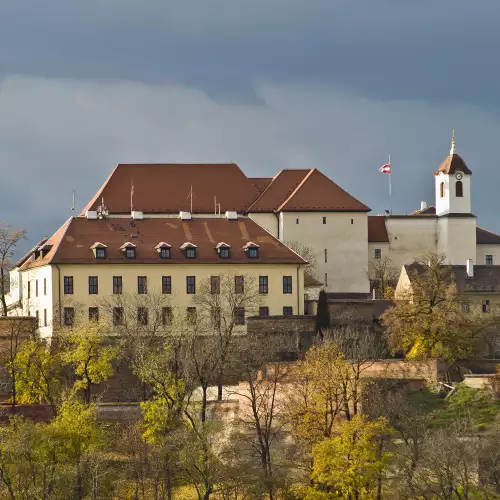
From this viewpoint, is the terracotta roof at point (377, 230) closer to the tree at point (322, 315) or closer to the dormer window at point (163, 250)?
the tree at point (322, 315)

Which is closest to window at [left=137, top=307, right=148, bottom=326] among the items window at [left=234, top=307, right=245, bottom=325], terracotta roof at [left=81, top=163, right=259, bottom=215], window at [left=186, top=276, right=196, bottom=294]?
window at [left=186, top=276, right=196, bottom=294]

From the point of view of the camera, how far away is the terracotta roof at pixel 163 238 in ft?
326

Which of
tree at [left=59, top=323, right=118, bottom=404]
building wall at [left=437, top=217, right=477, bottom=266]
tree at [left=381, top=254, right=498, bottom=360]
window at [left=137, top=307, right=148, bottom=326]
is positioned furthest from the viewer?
building wall at [left=437, top=217, right=477, bottom=266]

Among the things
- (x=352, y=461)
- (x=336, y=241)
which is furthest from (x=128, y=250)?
(x=352, y=461)

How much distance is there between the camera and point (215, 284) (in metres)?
99.8

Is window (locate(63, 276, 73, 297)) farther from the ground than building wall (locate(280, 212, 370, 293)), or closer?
closer

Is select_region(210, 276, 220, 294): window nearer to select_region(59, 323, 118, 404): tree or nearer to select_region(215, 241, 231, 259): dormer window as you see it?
select_region(215, 241, 231, 259): dormer window

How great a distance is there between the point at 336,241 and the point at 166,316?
1831 centimetres

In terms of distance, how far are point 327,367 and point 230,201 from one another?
115 feet

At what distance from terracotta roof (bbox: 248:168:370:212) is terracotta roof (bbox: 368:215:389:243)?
476 centimetres

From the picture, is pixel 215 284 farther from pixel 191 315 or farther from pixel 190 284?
pixel 191 315

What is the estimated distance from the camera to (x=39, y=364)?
88.0 m

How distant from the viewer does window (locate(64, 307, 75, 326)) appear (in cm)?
9769

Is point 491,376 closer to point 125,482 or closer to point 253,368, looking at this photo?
point 253,368
